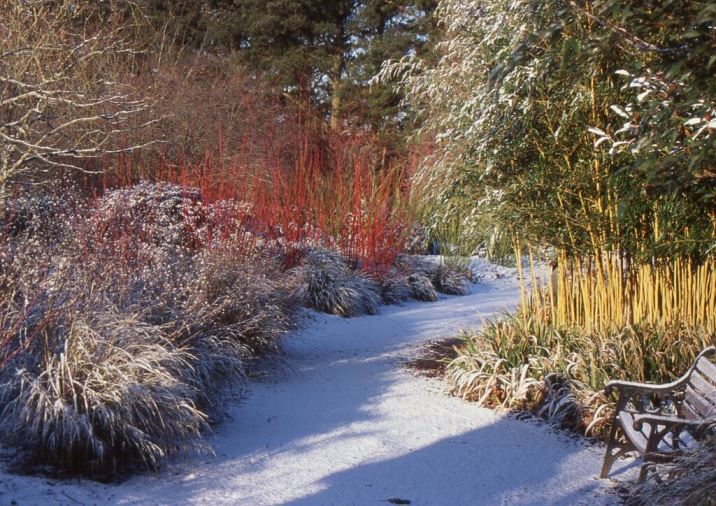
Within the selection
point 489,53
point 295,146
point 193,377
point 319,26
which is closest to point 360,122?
point 319,26

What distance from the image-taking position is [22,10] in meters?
8.74

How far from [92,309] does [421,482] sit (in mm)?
2232

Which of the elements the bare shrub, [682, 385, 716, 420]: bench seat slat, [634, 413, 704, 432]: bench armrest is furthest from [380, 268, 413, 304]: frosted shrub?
[634, 413, 704, 432]: bench armrest

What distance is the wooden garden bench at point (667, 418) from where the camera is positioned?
367 cm

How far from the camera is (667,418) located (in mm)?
3711

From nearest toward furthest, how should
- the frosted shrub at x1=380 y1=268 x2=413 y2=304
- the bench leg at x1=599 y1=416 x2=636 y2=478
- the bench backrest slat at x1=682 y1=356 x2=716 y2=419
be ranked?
the bench backrest slat at x1=682 y1=356 x2=716 y2=419
the bench leg at x1=599 y1=416 x2=636 y2=478
the frosted shrub at x1=380 y1=268 x2=413 y2=304

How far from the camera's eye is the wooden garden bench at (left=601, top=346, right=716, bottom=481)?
367cm


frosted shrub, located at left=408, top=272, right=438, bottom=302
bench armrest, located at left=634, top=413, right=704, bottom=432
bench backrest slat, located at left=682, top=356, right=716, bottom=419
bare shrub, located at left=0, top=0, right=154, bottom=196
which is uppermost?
bare shrub, located at left=0, top=0, right=154, bottom=196

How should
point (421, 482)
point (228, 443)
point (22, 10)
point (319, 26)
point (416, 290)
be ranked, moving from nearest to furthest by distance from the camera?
1. point (421, 482)
2. point (228, 443)
3. point (22, 10)
4. point (416, 290)
5. point (319, 26)

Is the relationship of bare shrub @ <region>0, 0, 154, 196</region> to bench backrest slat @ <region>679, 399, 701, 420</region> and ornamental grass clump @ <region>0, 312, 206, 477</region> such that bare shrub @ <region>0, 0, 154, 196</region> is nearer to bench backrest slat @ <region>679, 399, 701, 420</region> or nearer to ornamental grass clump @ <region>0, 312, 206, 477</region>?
ornamental grass clump @ <region>0, 312, 206, 477</region>

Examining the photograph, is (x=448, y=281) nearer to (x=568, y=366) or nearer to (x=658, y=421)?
(x=568, y=366)

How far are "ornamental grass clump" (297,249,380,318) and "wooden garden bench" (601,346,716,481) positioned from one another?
5.24m

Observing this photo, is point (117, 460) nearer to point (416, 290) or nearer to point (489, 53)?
point (489, 53)

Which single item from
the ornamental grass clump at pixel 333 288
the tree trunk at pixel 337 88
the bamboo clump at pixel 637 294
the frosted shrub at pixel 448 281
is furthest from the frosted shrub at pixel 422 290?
the tree trunk at pixel 337 88
